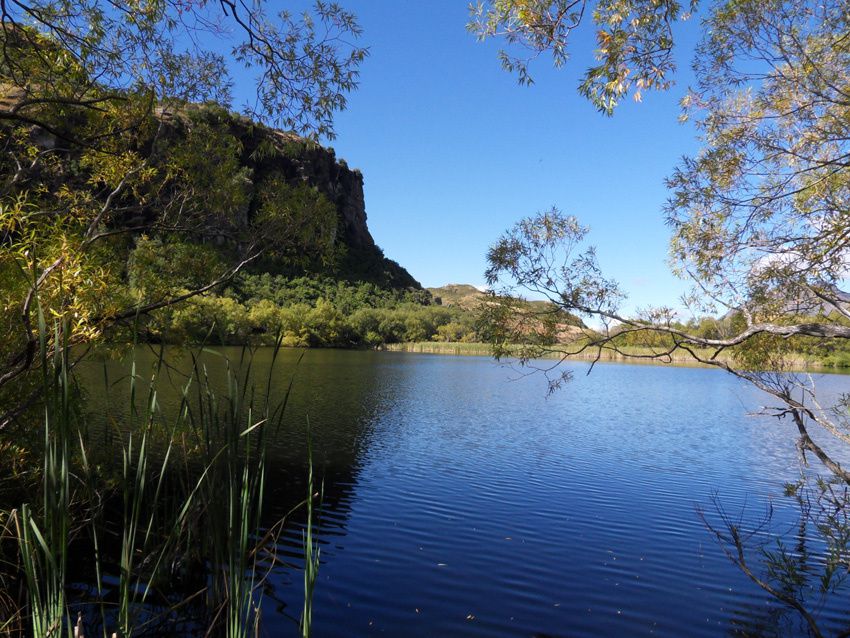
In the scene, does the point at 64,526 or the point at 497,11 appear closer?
the point at 64,526

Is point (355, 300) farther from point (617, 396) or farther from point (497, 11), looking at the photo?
point (497, 11)

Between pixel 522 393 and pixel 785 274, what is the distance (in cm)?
2444

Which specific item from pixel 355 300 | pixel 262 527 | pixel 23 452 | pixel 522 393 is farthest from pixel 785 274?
pixel 355 300

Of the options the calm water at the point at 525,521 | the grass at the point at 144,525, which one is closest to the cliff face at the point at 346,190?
the calm water at the point at 525,521

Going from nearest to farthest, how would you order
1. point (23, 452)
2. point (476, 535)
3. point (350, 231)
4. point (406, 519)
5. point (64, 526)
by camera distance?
point (64, 526)
point (23, 452)
point (476, 535)
point (406, 519)
point (350, 231)

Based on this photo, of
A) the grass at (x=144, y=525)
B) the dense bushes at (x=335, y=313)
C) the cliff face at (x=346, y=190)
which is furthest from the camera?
the cliff face at (x=346, y=190)

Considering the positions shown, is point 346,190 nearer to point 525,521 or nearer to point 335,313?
point 335,313

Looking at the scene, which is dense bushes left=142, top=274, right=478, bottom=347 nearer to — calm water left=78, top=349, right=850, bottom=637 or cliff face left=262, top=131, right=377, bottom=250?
cliff face left=262, top=131, right=377, bottom=250

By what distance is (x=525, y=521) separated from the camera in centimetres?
966

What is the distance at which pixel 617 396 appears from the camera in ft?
101

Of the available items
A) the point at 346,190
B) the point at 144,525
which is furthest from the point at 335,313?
the point at 346,190

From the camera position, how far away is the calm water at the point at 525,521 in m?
6.33

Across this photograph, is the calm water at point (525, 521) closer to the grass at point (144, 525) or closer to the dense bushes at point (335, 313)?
the grass at point (144, 525)

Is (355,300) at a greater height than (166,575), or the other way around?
(355,300)
